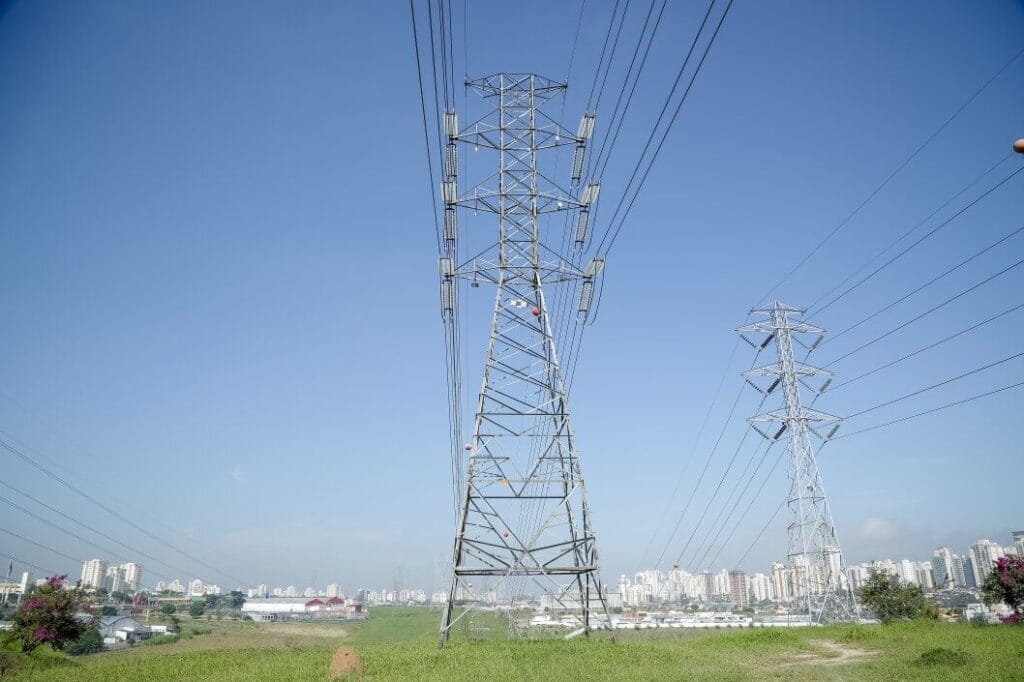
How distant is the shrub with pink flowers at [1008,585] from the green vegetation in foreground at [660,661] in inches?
299

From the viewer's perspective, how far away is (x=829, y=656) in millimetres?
18516

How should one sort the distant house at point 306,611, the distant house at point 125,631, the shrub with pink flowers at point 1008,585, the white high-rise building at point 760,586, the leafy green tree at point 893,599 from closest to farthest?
the shrub with pink flowers at point 1008,585, the leafy green tree at point 893,599, the distant house at point 125,631, the distant house at point 306,611, the white high-rise building at point 760,586

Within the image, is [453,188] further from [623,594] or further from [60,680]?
[623,594]

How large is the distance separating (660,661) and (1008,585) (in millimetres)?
21871

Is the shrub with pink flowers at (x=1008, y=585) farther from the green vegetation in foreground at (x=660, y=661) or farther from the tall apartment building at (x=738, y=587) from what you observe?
A: the tall apartment building at (x=738, y=587)

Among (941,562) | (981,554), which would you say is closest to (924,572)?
(941,562)

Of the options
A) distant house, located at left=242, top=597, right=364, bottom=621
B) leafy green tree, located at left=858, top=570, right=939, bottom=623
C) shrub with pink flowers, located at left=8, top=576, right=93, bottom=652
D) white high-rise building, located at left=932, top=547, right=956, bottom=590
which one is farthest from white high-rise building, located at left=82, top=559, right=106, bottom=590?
white high-rise building, located at left=932, top=547, right=956, bottom=590

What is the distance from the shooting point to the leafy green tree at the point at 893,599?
3359cm

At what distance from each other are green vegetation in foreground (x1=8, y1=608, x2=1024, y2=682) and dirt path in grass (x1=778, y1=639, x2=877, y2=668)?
0.09 feet

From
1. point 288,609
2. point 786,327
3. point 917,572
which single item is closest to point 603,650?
point 786,327

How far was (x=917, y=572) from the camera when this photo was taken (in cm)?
11125

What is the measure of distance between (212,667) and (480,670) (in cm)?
880

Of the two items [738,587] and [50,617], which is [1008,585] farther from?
[738,587]

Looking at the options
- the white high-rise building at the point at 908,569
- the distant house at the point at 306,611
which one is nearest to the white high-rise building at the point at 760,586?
the white high-rise building at the point at 908,569
